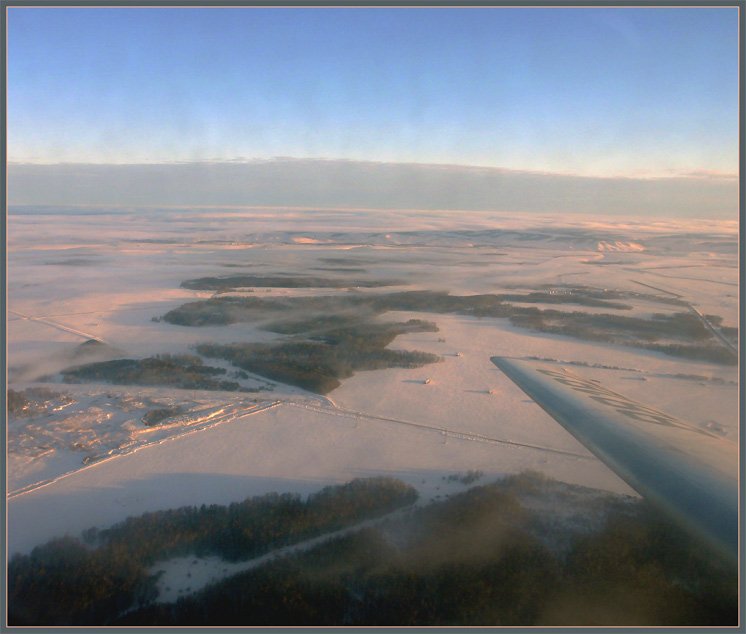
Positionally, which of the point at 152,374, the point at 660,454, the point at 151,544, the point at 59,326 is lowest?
the point at 151,544

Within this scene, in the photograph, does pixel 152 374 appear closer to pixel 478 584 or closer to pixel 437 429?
pixel 437 429

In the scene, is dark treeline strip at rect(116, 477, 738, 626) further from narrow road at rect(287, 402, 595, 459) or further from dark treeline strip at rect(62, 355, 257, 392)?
dark treeline strip at rect(62, 355, 257, 392)

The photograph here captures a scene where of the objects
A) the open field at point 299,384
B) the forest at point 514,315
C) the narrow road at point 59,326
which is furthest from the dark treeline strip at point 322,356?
the narrow road at point 59,326

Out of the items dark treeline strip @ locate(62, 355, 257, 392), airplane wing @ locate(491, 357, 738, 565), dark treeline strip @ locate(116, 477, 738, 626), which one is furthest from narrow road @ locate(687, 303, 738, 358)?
dark treeline strip @ locate(62, 355, 257, 392)

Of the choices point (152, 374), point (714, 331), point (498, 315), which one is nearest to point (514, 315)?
point (498, 315)

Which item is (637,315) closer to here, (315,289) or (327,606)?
(315,289)

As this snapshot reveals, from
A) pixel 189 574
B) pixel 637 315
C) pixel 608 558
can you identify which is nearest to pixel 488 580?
pixel 608 558
